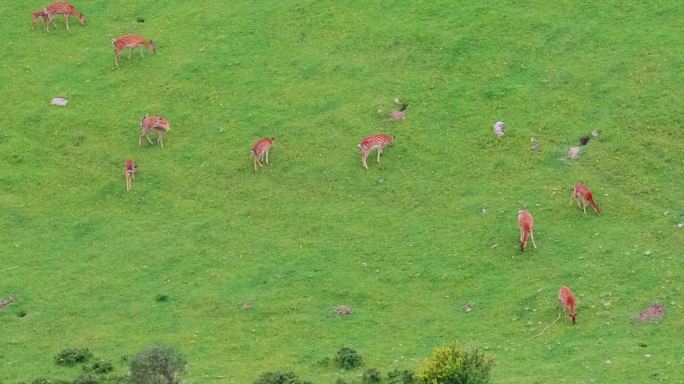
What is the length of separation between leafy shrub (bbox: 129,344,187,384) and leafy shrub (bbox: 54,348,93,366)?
400 centimetres

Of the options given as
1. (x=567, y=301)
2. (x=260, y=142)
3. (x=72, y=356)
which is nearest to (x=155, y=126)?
(x=260, y=142)

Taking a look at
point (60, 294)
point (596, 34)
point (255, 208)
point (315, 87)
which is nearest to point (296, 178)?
point (255, 208)

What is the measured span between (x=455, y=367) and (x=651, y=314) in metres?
6.85

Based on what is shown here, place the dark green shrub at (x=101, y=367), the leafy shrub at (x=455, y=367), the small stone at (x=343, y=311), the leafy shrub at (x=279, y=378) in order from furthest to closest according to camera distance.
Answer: the small stone at (x=343, y=311)
the dark green shrub at (x=101, y=367)
the leafy shrub at (x=279, y=378)
the leafy shrub at (x=455, y=367)

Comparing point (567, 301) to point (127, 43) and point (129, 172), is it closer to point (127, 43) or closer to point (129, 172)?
point (129, 172)

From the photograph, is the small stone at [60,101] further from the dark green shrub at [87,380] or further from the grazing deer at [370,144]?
the dark green shrub at [87,380]

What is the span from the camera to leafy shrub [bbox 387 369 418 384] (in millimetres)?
32625

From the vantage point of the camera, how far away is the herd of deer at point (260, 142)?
38.6m

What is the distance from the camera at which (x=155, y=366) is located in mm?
31688

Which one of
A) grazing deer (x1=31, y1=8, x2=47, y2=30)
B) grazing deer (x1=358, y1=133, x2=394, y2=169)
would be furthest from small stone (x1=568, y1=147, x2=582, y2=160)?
grazing deer (x1=31, y1=8, x2=47, y2=30)

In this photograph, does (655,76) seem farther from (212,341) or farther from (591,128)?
(212,341)

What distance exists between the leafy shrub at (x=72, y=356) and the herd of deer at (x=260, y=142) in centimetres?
885

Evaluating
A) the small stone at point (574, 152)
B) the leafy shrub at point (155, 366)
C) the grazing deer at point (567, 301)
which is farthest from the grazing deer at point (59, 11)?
the grazing deer at point (567, 301)

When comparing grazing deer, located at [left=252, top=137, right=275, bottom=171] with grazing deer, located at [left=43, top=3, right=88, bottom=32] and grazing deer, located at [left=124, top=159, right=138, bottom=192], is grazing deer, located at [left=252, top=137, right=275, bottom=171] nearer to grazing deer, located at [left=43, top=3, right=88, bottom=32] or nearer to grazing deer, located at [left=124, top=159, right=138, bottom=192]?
grazing deer, located at [left=124, top=159, right=138, bottom=192]
